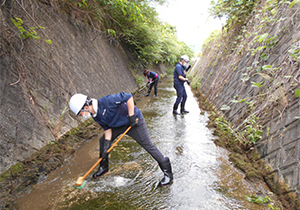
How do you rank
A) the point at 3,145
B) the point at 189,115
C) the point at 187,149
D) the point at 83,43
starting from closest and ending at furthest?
1. the point at 3,145
2. the point at 187,149
3. the point at 83,43
4. the point at 189,115

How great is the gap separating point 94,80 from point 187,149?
4040 millimetres

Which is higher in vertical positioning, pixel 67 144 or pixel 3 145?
pixel 3 145

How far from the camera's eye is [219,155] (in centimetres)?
401

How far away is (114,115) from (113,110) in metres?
0.09

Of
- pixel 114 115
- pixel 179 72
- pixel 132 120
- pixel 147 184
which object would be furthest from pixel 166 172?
pixel 179 72

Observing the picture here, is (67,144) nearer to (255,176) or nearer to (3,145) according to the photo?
(3,145)

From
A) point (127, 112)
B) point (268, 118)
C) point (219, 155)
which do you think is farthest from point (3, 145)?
point (268, 118)

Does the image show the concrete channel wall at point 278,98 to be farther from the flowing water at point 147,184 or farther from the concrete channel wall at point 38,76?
the concrete channel wall at point 38,76

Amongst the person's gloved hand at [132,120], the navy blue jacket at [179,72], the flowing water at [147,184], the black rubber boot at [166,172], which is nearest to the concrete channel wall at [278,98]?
the flowing water at [147,184]

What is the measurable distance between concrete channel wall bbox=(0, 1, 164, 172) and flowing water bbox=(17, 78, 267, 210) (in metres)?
0.78

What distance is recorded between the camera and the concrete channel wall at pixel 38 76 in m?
3.16

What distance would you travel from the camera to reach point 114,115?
9.34ft

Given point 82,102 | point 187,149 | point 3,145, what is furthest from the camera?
point 187,149

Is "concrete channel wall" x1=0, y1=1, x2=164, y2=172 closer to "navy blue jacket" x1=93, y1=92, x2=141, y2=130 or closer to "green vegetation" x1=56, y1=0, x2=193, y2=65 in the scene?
"green vegetation" x1=56, y1=0, x2=193, y2=65
